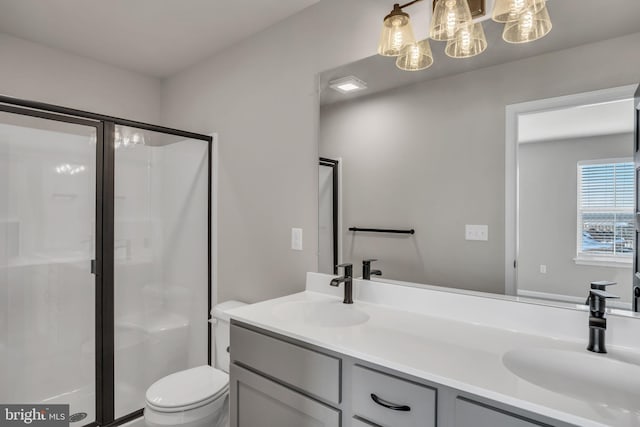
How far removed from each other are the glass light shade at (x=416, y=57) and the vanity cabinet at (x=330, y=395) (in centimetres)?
122

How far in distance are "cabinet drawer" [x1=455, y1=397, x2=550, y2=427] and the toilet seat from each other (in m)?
1.24

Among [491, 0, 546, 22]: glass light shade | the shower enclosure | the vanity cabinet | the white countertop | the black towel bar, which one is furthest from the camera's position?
the shower enclosure

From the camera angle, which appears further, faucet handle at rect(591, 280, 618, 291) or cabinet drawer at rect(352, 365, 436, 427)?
faucet handle at rect(591, 280, 618, 291)

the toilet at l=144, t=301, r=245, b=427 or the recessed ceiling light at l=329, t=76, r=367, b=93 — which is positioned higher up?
the recessed ceiling light at l=329, t=76, r=367, b=93

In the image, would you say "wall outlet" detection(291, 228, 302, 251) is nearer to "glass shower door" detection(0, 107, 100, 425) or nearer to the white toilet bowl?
the white toilet bowl

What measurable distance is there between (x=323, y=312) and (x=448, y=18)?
4.26 ft

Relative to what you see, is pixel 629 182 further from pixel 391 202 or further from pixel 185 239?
pixel 185 239

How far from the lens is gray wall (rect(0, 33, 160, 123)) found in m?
2.26

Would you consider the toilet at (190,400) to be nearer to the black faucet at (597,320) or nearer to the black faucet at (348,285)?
the black faucet at (348,285)

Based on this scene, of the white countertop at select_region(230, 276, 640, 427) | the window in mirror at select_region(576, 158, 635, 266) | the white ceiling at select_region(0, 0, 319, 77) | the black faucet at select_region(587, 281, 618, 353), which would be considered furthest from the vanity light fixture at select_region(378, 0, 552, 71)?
the white countertop at select_region(230, 276, 640, 427)

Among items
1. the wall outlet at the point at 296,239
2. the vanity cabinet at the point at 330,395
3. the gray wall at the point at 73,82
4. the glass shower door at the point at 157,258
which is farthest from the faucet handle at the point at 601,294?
the gray wall at the point at 73,82

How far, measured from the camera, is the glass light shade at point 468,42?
1414 mm

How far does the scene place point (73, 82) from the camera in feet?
8.21

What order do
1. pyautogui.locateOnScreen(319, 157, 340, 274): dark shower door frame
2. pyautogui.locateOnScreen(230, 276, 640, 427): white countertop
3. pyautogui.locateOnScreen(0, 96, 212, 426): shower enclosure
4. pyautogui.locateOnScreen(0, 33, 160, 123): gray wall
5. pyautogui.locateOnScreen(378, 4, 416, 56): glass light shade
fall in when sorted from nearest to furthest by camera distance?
pyautogui.locateOnScreen(230, 276, 640, 427): white countertop
pyautogui.locateOnScreen(378, 4, 416, 56): glass light shade
pyautogui.locateOnScreen(0, 96, 212, 426): shower enclosure
pyautogui.locateOnScreen(319, 157, 340, 274): dark shower door frame
pyautogui.locateOnScreen(0, 33, 160, 123): gray wall
